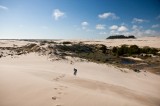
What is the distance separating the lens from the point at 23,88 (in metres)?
7.66

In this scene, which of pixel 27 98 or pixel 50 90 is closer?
pixel 27 98

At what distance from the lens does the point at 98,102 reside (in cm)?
694

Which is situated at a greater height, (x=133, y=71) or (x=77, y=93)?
(x=77, y=93)

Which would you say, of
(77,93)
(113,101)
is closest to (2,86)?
(77,93)

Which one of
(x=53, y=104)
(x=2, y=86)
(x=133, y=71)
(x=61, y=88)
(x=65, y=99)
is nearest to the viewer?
(x=53, y=104)

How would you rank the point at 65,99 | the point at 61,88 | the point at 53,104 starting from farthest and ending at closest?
1. the point at 61,88
2. the point at 65,99
3. the point at 53,104

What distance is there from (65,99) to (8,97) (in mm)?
1899

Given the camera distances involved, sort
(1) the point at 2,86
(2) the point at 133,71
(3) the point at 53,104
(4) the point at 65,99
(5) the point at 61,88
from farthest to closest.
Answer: (2) the point at 133,71 < (5) the point at 61,88 < (1) the point at 2,86 < (4) the point at 65,99 < (3) the point at 53,104

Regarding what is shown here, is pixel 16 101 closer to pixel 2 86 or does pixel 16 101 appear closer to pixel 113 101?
pixel 2 86

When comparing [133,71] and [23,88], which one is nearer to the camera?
[23,88]

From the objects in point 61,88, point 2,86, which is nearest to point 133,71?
point 61,88

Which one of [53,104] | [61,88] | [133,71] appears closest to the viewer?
[53,104]

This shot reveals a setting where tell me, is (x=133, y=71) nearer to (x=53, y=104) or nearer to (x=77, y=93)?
(x=77, y=93)

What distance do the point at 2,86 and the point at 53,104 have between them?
247cm
